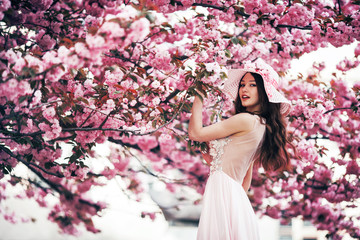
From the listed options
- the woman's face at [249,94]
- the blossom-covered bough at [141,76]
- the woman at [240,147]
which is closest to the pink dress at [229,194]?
the woman at [240,147]

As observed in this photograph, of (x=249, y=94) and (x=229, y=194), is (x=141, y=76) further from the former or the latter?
(x=229, y=194)

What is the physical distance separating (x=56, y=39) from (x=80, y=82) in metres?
Answer: 0.31

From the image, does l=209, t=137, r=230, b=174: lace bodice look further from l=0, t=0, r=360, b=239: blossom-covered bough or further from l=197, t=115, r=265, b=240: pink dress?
l=0, t=0, r=360, b=239: blossom-covered bough

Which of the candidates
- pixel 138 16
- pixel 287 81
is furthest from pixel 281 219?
pixel 138 16

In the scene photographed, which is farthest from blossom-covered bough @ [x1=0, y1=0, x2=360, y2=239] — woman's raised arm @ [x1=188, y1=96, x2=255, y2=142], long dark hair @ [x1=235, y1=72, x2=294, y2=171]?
long dark hair @ [x1=235, y1=72, x2=294, y2=171]

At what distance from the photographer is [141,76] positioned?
7.51 feet

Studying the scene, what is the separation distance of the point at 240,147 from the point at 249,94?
325 mm

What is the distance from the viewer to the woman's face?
6.47 ft

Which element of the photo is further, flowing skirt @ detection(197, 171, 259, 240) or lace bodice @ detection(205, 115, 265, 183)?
lace bodice @ detection(205, 115, 265, 183)

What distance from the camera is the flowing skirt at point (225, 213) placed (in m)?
1.75

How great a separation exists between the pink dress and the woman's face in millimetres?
123

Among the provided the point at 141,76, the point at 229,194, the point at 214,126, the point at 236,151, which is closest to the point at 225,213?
the point at 229,194

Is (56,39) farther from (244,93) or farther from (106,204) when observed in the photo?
(106,204)

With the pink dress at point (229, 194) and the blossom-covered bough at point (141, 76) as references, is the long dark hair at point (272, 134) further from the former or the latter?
the blossom-covered bough at point (141, 76)
